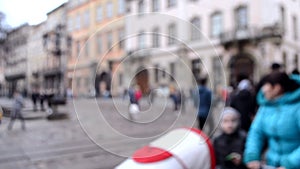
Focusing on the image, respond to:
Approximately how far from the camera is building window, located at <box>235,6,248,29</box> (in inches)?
708

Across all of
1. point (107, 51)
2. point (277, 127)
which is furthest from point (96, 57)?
point (277, 127)

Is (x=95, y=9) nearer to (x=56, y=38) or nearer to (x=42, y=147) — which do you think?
(x=56, y=38)

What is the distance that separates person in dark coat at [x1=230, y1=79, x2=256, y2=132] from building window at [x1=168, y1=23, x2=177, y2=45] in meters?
2.90

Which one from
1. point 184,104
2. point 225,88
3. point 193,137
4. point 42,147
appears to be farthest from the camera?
point 42,147

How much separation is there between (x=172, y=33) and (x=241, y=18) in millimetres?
18380

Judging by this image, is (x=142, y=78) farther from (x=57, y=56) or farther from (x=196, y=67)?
(x=57, y=56)

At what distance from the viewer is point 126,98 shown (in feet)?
2.93

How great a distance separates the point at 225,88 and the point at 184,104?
0.21 m

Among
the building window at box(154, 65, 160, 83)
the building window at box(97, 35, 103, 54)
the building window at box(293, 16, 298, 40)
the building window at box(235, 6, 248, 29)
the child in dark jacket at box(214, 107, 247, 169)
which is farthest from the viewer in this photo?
the building window at box(235, 6, 248, 29)

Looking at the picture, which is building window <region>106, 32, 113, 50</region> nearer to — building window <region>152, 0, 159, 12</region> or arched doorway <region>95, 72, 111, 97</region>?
arched doorway <region>95, 72, 111, 97</region>

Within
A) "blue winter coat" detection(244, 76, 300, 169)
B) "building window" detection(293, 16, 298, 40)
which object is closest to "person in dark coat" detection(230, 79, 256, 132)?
"blue winter coat" detection(244, 76, 300, 169)

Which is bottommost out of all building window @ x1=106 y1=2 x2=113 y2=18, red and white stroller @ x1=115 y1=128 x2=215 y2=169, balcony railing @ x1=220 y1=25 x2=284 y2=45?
red and white stroller @ x1=115 y1=128 x2=215 y2=169

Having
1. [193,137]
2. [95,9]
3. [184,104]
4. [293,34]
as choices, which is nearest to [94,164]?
[193,137]

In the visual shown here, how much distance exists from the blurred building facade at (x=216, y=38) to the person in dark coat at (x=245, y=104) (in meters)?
0.33
